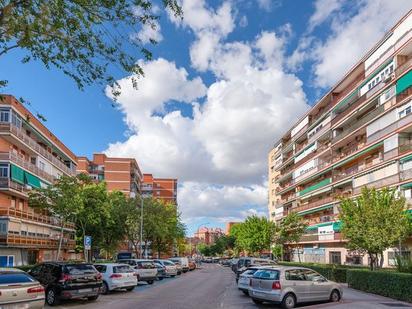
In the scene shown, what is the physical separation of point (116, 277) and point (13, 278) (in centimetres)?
1024

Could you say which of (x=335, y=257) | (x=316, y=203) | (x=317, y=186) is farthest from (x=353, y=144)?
(x=335, y=257)

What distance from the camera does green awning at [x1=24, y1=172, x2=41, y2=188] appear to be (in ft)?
154

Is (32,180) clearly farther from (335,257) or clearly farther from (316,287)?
(316,287)

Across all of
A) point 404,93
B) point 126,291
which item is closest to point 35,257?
point 126,291

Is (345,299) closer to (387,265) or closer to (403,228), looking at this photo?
(403,228)

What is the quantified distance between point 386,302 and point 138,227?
163ft

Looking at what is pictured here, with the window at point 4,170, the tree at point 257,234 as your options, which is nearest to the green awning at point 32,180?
the window at point 4,170

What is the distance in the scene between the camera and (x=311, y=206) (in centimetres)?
6594

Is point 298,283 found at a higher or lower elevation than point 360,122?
lower

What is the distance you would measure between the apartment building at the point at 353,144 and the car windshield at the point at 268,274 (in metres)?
25.0

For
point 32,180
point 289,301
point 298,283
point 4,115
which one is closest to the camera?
point 289,301

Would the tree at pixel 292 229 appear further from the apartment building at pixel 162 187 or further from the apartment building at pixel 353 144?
the apartment building at pixel 162 187

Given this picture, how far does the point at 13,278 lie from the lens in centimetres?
1366

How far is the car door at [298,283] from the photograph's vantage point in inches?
676
